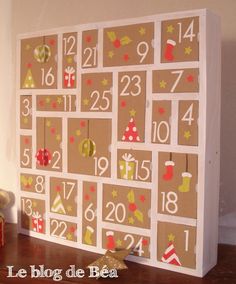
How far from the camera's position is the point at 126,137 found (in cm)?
87

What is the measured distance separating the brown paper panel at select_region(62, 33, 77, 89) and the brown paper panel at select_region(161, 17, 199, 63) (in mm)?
234

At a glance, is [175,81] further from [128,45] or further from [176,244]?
[176,244]

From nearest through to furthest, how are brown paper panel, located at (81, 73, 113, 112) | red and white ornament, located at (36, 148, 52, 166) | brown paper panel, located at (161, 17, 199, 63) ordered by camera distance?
brown paper panel, located at (161, 17, 199, 63)
brown paper panel, located at (81, 73, 113, 112)
red and white ornament, located at (36, 148, 52, 166)

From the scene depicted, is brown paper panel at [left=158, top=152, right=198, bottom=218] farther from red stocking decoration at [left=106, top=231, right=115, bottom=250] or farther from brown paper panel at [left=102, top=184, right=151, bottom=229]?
red stocking decoration at [left=106, top=231, right=115, bottom=250]

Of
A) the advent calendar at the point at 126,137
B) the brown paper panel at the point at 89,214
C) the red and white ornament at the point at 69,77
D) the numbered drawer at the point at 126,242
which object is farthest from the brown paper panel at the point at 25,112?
the numbered drawer at the point at 126,242

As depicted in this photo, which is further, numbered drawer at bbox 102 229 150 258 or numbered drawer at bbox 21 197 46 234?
numbered drawer at bbox 21 197 46 234

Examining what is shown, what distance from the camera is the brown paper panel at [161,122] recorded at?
818 millimetres

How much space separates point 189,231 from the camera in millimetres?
808

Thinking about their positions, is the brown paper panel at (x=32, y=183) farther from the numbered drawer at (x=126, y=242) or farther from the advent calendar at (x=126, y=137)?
the numbered drawer at (x=126, y=242)

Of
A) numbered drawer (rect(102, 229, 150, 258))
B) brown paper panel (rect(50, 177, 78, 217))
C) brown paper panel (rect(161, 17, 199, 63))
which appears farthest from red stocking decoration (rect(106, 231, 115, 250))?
brown paper panel (rect(161, 17, 199, 63))

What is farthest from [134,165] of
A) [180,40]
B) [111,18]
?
[111,18]

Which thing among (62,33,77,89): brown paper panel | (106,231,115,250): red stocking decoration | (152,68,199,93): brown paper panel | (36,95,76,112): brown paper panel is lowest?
(106,231,115,250): red stocking decoration

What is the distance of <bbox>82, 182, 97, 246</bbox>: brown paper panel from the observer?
93 cm

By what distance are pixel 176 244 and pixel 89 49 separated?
483 mm
